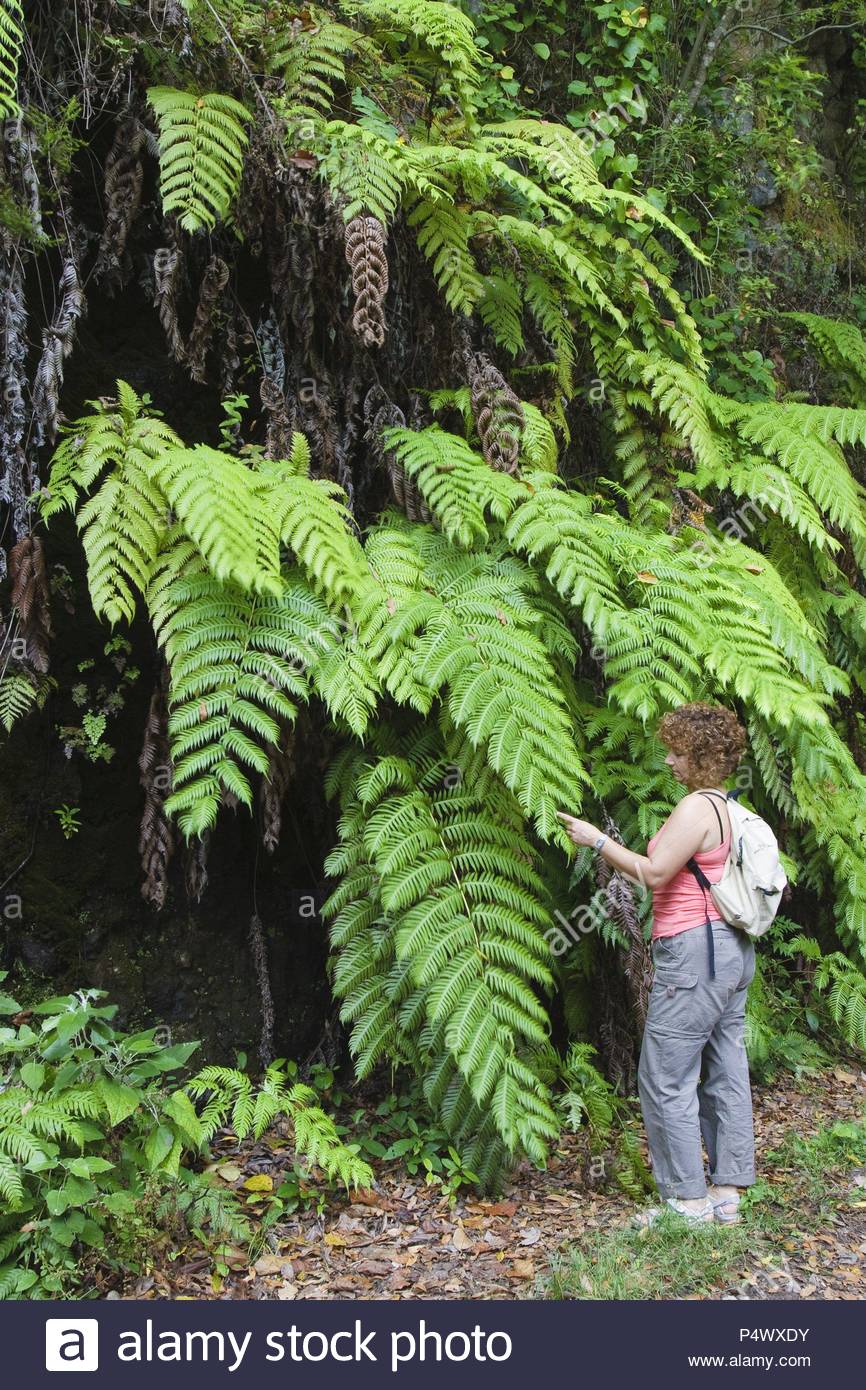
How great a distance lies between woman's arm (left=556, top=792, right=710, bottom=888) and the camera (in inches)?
132

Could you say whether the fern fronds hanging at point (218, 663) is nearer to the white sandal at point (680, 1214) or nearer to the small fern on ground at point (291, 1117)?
the small fern on ground at point (291, 1117)

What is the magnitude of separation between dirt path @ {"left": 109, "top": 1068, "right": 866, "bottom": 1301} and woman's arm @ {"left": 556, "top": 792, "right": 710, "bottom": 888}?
1152 millimetres

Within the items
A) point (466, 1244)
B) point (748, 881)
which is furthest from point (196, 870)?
point (748, 881)

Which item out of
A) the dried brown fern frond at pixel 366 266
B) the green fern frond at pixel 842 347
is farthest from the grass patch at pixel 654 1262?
the green fern frond at pixel 842 347

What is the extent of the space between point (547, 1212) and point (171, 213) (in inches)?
156

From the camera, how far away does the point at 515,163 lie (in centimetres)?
553

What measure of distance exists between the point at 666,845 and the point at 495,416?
6.59 feet

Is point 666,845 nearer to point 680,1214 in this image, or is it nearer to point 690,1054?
point 690,1054

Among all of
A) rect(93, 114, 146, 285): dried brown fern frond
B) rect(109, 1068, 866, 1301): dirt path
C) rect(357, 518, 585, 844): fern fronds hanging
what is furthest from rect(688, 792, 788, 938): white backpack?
rect(93, 114, 146, 285): dried brown fern frond

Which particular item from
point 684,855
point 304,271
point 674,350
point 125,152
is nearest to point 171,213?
point 125,152

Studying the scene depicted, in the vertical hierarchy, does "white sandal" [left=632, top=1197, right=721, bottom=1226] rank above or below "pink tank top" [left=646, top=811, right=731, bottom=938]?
below

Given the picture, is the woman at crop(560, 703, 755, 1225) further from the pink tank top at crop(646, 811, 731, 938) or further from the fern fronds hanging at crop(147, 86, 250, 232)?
the fern fronds hanging at crop(147, 86, 250, 232)

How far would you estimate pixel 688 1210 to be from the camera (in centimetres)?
338

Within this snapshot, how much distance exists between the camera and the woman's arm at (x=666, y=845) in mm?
3363
